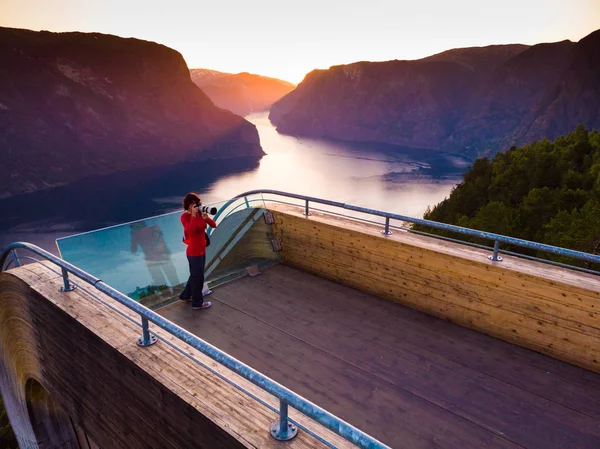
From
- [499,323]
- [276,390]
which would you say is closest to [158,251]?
[276,390]

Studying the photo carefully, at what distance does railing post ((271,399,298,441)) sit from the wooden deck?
1.37 meters

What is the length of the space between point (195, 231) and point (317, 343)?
2097mm

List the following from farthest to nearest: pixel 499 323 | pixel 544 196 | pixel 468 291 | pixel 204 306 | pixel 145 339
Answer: pixel 544 196, pixel 204 306, pixel 468 291, pixel 499 323, pixel 145 339

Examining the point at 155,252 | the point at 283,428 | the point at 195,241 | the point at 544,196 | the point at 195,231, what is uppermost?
the point at 195,231

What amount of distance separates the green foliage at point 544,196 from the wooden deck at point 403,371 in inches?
637

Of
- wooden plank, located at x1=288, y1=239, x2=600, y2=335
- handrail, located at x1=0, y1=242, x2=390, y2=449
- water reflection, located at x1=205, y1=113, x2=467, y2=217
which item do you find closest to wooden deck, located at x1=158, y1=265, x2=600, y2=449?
wooden plank, located at x1=288, y1=239, x2=600, y2=335

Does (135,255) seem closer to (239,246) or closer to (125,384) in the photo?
(239,246)

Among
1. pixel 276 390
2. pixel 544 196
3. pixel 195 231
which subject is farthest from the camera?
pixel 544 196

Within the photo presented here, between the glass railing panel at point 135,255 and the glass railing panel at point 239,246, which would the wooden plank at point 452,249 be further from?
the glass railing panel at point 135,255

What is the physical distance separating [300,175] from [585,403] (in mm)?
125790

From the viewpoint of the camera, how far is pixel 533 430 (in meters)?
3.70

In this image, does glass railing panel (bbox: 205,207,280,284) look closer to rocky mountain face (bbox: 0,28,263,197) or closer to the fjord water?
the fjord water

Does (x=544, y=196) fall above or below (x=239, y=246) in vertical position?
below

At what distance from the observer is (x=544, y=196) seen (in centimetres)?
2809
